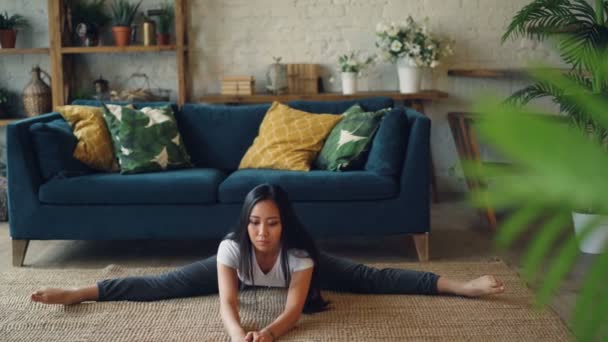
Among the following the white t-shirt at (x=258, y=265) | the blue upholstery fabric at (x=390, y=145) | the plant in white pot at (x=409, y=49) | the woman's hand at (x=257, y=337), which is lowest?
the woman's hand at (x=257, y=337)

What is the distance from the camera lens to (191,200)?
11.9 ft

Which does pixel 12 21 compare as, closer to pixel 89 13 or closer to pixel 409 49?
pixel 89 13

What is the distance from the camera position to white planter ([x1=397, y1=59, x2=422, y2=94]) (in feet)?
16.0

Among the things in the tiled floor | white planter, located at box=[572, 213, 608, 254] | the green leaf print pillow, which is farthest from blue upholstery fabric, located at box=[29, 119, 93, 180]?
white planter, located at box=[572, 213, 608, 254]

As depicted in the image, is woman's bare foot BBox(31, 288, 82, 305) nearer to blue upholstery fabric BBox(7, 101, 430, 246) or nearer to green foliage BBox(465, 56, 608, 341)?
blue upholstery fabric BBox(7, 101, 430, 246)

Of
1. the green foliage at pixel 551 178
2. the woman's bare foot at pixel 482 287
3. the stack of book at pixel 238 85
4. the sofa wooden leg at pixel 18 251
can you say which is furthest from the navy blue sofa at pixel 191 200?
the green foliage at pixel 551 178

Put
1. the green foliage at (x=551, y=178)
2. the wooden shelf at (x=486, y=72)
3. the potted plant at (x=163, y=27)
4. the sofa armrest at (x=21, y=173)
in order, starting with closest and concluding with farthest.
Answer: the green foliage at (x=551, y=178) < the sofa armrest at (x=21, y=173) < the wooden shelf at (x=486, y=72) < the potted plant at (x=163, y=27)

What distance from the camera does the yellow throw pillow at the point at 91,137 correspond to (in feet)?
12.6

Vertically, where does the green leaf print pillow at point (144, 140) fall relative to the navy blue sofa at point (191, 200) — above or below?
above

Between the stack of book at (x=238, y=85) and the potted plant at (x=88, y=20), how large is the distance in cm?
93

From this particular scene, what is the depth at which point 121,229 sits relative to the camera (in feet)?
11.9

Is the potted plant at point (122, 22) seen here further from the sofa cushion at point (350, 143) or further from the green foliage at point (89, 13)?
the sofa cushion at point (350, 143)

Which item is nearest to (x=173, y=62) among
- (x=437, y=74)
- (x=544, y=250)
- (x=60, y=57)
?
(x=60, y=57)

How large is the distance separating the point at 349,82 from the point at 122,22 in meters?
1.54
